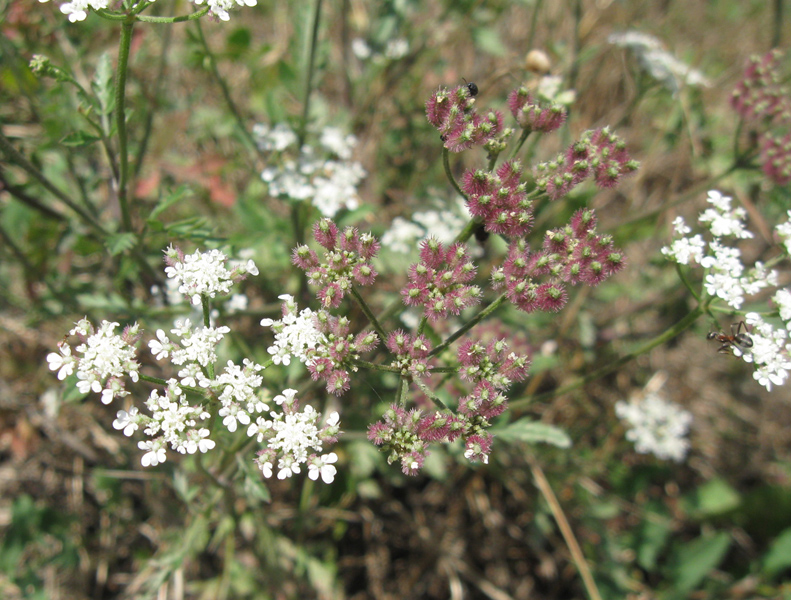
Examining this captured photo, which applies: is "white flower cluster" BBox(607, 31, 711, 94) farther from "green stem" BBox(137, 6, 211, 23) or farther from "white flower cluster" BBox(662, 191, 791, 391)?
"green stem" BBox(137, 6, 211, 23)

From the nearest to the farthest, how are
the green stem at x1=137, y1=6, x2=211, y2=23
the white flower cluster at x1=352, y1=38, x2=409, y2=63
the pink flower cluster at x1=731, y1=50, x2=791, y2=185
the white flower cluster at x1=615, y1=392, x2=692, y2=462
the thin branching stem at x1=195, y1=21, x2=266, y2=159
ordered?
the green stem at x1=137, y1=6, x2=211, y2=23 → the thin branching stem at x1=195, y1=21, x2=266, y2=159 → the pink flower cluster at x1=731, y1=50, x2=791, y2=185 → the white flower cluster at x1=352, y1=38, x2=409, y2=63 → the white flower cluster at x1=615, y1=392, x2=692, y2=462

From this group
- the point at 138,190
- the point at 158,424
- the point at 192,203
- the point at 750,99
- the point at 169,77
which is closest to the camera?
the point at 158,424

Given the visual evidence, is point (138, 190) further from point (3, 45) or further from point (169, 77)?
point (169, 77)

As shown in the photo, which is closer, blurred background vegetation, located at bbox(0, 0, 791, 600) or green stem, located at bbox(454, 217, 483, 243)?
green stem, located at bbox(454, 217, 483, 243)

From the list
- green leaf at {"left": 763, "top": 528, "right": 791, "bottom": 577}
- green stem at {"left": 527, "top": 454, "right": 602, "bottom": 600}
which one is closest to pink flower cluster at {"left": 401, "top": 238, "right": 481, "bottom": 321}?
green stem at {"left": 527, "top": 454, "right": 602, "bottom": 600}

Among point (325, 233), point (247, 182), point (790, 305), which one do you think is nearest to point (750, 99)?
point (790, 305)
